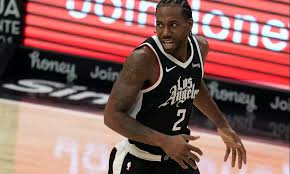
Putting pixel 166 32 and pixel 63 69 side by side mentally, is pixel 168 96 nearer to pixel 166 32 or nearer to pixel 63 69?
pixel 166 32

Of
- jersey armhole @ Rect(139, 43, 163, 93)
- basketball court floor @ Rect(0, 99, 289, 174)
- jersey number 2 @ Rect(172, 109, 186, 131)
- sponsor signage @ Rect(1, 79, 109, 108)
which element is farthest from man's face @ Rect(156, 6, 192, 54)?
sponsor signage @ Rect(1, 79, 109, 108)

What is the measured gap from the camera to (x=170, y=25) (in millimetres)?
3740

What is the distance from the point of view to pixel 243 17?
1031 cm

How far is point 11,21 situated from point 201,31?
270cm

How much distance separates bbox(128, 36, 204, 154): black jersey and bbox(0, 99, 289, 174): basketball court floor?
267cm

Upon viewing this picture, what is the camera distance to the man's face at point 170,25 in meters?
3.73

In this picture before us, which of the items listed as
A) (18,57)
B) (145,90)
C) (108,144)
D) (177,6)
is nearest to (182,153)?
(145,90)

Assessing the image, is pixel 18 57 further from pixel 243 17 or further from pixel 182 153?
pixel 182 153

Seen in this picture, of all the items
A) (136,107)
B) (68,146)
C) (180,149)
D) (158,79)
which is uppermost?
(158,79)

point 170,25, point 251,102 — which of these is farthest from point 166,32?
point 251,102

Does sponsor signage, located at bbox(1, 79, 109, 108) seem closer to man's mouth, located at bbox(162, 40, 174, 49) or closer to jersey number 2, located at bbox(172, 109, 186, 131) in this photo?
jersey number 2, located at bbox(172, 109, 186, 131)

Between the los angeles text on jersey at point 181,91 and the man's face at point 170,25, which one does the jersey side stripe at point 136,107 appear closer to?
the los angeles text on jersey at point 181,91

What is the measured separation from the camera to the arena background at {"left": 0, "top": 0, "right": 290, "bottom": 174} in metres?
9.57

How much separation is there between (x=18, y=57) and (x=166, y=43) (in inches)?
293
